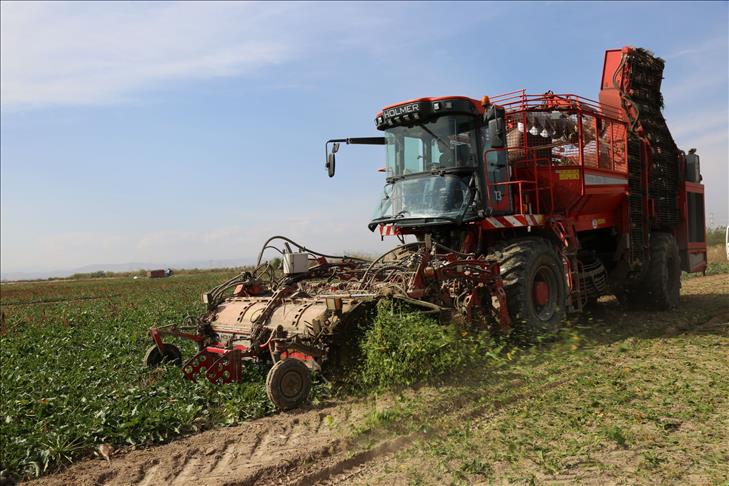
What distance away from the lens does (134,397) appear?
5.57m

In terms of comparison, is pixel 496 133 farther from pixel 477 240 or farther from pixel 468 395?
pixel 468 395

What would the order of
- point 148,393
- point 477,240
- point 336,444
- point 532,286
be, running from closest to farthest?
point 336,444 → point 148,393 → point 532,286 → point 477,240

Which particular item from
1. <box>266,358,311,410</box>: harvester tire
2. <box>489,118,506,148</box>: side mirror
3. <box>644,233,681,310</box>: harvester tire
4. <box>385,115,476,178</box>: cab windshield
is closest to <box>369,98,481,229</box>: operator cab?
<box>385,115,476,178</box>: cab windshield

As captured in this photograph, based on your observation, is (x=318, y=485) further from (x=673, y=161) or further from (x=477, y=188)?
(x=673, y=161)

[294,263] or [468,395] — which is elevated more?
[294,263]

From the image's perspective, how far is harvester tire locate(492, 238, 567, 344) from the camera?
717 centimetres

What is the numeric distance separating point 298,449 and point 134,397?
2.05 m

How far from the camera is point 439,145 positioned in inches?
301

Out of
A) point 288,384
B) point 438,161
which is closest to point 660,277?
point 438,161

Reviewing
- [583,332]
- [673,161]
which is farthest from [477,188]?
[673,161]

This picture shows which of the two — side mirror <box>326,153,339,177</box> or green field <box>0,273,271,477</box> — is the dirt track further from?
side mirror <box>326,153,339,177</box>

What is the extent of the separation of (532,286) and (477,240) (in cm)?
91

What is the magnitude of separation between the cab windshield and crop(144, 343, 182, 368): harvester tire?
362cm

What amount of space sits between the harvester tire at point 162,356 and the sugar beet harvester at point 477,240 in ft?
0.04
